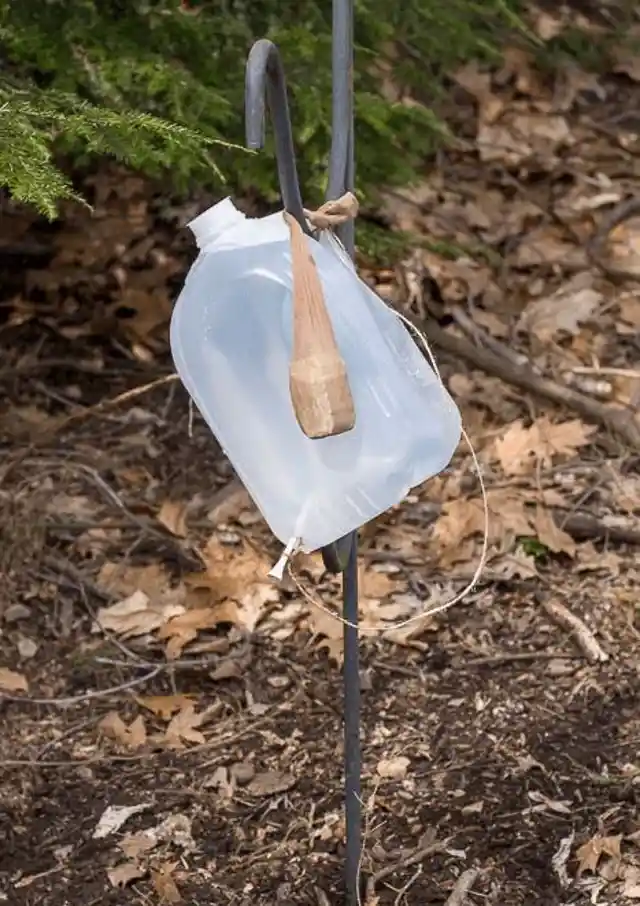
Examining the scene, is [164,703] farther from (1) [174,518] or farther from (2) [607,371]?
(2) [607,371]

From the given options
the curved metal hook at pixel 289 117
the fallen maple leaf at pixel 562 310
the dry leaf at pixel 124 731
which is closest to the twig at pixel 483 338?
the fallen maple leaf at pixel 562 310

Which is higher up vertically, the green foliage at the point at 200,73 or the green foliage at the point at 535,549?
the green foliage at the point at 200,73

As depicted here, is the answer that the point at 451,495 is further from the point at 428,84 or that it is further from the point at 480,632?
the point at 428,84

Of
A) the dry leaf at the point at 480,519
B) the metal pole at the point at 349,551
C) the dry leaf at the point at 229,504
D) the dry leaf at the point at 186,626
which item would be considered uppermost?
the metal pole at the point at 349,551

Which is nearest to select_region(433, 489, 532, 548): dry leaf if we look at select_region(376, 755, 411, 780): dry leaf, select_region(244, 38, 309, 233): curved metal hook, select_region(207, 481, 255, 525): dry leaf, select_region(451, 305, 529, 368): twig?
select_region(207, 481, 255, 525): dry leaf

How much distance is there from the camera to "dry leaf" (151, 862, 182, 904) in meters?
1.98

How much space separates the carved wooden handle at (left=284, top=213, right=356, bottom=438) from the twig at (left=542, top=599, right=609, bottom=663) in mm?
1356

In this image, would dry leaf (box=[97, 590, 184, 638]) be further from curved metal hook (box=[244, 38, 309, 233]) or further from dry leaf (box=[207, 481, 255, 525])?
curved metal hook (box=[244, 38, 309, 233])

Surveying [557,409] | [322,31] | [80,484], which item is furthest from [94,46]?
[557,409]

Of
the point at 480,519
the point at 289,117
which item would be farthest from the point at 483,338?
the point at 289,117

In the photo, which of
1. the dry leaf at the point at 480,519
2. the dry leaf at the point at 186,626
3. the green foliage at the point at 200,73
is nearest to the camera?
the green foliage at the point at 200,73

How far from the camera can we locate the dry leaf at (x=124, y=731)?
7.69ft

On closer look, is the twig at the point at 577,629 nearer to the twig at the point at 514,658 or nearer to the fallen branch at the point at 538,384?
the twig at the point at 514,658

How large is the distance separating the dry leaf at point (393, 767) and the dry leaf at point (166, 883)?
414 mm
